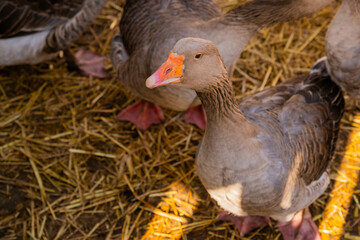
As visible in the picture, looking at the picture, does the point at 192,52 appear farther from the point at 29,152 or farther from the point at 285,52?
the point at 285,52

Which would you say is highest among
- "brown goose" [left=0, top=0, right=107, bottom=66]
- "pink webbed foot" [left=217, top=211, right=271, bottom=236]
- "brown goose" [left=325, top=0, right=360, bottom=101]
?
"brown goose" [left=325, top=0, right=360, bottom=101]

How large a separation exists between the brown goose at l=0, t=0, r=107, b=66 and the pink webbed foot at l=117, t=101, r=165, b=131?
85 cm

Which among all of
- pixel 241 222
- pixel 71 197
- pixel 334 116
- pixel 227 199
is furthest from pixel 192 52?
pixel 71 197

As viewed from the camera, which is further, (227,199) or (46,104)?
(46,104)

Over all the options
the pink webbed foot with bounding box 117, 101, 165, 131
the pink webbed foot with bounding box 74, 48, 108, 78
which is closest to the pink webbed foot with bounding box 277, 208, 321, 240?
the pink webbed foot with bounding box 117, 101, 165, 131

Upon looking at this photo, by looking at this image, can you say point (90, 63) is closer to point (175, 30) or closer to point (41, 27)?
point (41, 27)

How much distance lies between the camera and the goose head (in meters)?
1.83

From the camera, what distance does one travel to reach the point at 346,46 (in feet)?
9.14

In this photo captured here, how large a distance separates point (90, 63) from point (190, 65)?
89.7 inches

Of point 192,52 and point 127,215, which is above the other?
point 192,52

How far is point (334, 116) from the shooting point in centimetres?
267

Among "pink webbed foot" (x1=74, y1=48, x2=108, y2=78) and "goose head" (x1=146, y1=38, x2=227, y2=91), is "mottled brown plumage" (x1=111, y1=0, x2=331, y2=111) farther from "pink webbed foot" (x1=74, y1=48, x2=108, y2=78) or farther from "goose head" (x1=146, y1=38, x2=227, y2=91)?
"goose head" (x1=146, y1=38, x2=227, y2=91)

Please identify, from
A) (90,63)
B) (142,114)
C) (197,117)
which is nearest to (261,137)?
(197,117)

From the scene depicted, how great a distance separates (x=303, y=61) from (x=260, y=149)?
2124 millimetres
